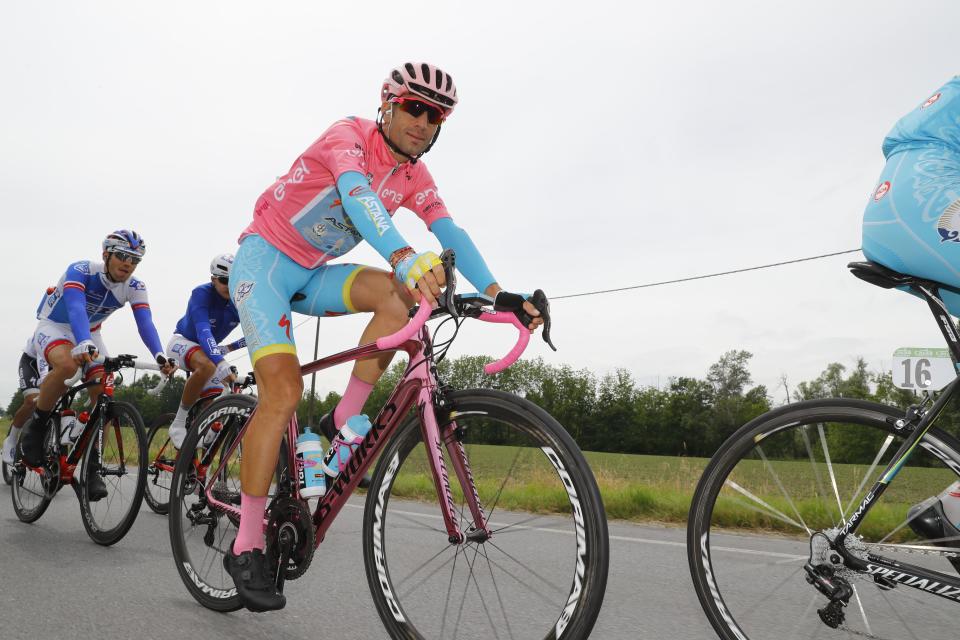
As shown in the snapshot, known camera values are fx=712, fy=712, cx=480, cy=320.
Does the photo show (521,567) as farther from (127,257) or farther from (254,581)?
(127,257)

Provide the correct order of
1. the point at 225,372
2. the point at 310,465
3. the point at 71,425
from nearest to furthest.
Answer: the point at 310,465
the point at 71,425
the point at 225,372

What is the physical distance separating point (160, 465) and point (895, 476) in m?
5.59

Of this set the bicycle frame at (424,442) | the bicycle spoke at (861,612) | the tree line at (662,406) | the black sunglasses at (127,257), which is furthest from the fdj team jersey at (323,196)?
the tree line at (662,406)

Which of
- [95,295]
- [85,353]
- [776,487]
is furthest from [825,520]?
[95,295]

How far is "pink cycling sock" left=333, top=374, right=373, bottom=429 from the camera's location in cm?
316

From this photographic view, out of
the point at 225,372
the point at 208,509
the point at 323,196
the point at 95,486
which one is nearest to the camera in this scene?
the point at 323,196

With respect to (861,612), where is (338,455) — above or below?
above

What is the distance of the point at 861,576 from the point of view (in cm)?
220

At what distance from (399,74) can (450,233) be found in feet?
2.42

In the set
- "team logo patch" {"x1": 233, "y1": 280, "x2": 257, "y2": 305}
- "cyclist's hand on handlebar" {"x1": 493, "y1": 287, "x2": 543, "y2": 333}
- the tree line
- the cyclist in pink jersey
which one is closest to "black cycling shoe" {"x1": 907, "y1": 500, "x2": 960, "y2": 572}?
"cyclist's hand on handlebar" {"x1": 493, "y1": 287, "x2": 543, "y2": 333}

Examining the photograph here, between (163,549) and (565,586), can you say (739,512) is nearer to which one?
(565,586)

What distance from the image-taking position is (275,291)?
10.5 ft

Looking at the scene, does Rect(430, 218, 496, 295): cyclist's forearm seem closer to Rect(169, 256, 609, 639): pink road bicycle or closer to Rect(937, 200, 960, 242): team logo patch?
Rect(169, 256, 609, 639): pink road bicycle

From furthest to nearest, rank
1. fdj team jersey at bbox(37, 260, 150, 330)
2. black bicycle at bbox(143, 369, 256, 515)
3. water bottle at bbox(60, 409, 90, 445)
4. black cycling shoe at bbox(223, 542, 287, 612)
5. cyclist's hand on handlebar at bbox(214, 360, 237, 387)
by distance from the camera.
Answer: fdj team jersey at bbox(37, 260, 150, 330), cyclist's hand on handlebar at bbox(214, 360, 237, 387), black bicycle at bbox(143, 369, 256, 515), water bottle at bbox(60, 409, 90, 445), black cycling shoe at bbox(223, 542, 287, 612)
